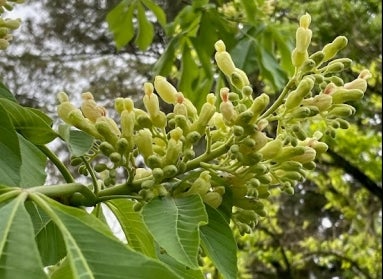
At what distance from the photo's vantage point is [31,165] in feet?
2.99

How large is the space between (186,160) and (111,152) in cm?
8

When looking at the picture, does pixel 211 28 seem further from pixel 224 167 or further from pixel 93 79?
pixel 93 79

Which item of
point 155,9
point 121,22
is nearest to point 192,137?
point 155,9

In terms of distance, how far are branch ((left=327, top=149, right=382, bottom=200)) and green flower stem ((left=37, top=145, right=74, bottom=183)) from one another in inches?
185

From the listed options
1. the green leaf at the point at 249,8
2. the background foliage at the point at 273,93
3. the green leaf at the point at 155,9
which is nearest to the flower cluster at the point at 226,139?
the green leaf at the point at 249,8

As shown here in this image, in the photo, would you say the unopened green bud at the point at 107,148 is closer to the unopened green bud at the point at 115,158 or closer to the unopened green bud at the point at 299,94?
the unopened green bud at the point at 115,158

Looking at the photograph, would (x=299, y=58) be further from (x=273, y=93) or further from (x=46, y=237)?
(x=273, y=93)

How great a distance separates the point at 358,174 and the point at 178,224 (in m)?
5.00

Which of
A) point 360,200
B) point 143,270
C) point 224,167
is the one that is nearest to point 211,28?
point 224,167

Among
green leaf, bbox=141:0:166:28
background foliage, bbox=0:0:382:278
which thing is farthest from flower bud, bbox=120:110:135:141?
background foliage, bbox=0:0:382:278

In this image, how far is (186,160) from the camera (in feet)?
2.74

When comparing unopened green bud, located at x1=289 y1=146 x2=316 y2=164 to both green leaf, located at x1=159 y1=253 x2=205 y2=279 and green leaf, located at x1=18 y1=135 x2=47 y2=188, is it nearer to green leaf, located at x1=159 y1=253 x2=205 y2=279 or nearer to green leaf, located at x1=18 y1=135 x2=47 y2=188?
green leaf, located at x1=159 y1=253 x2=205 y2=279

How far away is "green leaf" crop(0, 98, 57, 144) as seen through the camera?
935 mm

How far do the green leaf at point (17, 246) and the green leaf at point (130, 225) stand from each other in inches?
8.1
